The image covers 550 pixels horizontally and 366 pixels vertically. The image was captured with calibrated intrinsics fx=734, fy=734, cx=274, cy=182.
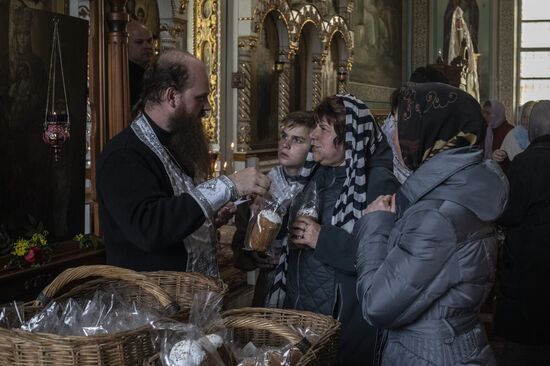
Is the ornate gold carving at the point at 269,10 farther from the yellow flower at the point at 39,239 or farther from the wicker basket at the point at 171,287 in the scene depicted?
the wicker basket at the point at 171,287

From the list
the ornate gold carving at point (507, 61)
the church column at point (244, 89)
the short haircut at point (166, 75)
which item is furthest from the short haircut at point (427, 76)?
the ornate gold carving at point (507, 61)

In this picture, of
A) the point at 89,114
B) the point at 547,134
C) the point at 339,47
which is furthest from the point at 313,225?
the point at 339,47

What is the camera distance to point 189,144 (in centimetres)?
292

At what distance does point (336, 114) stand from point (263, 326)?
4.38 ft

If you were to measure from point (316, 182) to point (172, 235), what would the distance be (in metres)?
0.79

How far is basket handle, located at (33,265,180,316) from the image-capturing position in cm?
187

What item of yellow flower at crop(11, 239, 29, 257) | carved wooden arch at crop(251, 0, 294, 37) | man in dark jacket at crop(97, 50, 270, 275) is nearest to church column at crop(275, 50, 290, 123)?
carved wooden arch at crop(251, 0, 294, 37)

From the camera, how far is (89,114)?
4.59 meters

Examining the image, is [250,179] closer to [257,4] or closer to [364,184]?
[364,184]

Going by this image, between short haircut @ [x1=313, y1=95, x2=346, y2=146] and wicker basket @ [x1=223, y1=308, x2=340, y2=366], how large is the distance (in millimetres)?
1127

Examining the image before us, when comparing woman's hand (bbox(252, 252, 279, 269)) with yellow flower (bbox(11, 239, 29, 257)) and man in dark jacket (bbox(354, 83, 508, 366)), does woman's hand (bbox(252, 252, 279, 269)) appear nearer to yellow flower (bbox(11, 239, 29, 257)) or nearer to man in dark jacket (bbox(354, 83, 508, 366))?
man in dark jacket (bbox(354, 83, 508, 366))

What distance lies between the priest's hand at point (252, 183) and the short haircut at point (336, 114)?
0.49 meters

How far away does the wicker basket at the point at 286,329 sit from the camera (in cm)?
172

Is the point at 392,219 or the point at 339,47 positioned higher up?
the point at 339,47
